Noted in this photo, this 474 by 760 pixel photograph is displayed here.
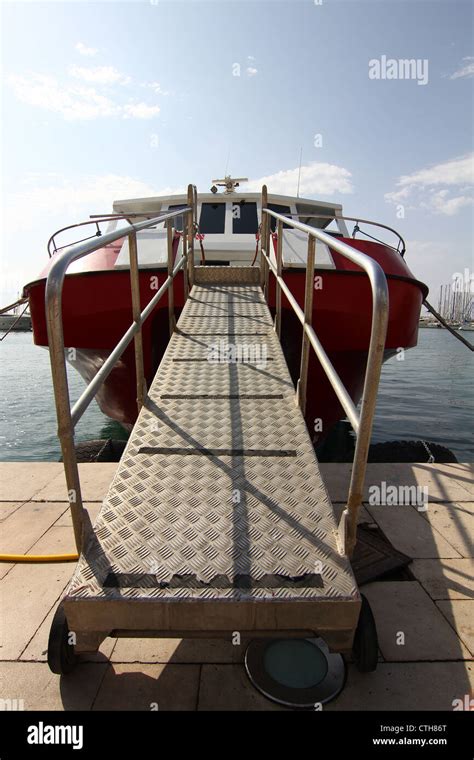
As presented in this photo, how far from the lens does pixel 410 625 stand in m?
2.01

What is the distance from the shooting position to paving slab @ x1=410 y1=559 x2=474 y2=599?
223cm

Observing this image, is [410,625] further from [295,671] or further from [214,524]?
[214,524]

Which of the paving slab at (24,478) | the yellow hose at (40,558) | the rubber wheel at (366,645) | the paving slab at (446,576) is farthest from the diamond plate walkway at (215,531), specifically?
the paving slab at (24,478)

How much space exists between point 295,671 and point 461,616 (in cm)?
87

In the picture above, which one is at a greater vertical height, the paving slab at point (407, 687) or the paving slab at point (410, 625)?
the paving slab at point (407, 687)

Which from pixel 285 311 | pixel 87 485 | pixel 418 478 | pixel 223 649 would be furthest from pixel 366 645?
pixel 285 311

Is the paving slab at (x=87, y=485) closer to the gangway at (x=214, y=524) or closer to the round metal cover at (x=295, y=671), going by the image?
the gangway at (x=214, y=524)

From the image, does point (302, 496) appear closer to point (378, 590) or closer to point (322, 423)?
point (378, 590)

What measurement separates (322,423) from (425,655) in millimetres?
3880

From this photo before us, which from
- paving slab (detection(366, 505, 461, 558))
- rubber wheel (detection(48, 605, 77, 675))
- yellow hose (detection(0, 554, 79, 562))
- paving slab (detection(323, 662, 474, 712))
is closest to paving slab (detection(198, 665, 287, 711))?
paving slab (detection(323, 662, 474, 712))

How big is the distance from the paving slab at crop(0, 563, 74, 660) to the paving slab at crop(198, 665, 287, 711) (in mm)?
790

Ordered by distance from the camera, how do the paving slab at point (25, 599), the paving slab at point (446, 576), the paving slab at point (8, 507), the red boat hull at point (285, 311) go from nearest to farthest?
the paving slab at point (25, 599) < the paving slab at point (446, 576) < the paving slab at point (8, 507) < the red boat hull at point (285, 311)

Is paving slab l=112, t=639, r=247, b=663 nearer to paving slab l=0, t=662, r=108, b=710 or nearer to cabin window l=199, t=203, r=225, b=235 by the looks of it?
paving slab l=0, t=662, r=108, b=710

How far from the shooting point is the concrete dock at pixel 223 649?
1613 mm
